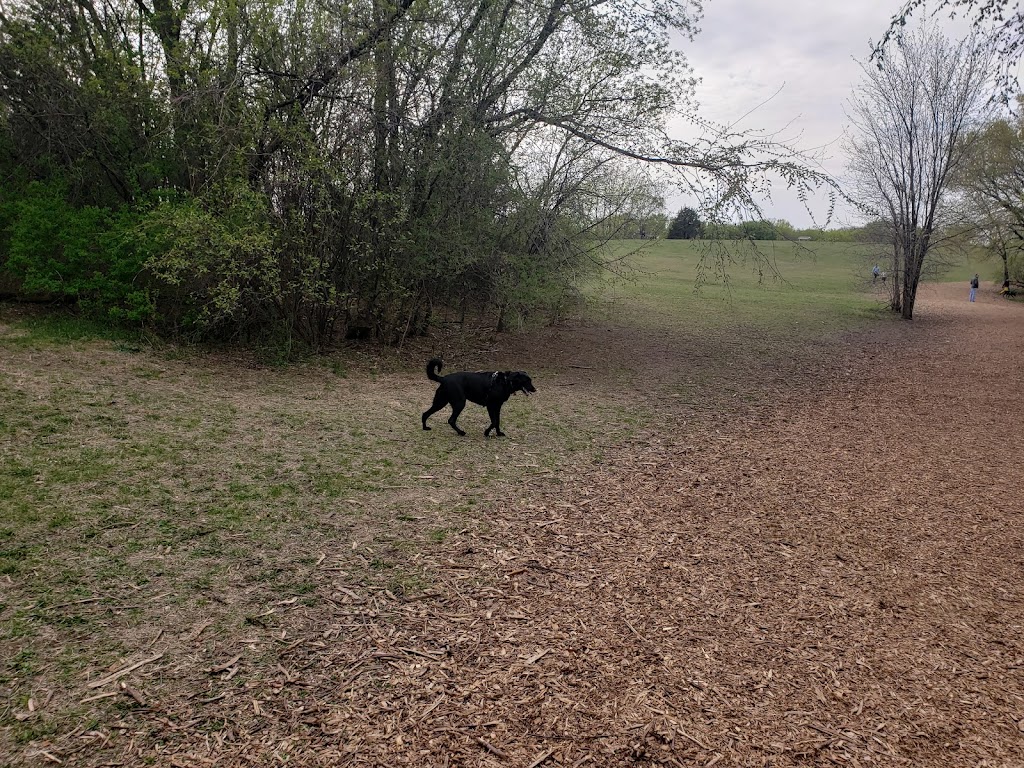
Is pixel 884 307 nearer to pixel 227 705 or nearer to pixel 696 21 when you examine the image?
pixel 696 21

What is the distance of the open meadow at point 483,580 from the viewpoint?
2566 millimetres

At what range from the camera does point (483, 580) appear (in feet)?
12.3

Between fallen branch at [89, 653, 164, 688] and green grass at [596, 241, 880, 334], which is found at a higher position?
green grass at [596, 241, 880, 334]

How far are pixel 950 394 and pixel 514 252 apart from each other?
23.7 feet

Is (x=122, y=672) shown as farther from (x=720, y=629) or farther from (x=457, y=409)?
(x=457, y=409)

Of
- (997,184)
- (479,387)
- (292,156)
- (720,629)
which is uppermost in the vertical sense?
(997,184)

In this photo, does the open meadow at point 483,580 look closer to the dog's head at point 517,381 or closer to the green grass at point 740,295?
the dog's head at point 517,381

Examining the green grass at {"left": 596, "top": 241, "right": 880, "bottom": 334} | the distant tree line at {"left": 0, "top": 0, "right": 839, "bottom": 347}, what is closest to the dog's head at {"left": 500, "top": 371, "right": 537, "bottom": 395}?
the distant tree line at {"left": 0, "top": 0, "right": 839, "bottom": 347}

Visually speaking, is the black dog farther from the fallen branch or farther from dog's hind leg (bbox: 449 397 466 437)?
the fallen branch

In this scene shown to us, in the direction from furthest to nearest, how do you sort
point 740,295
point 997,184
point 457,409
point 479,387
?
point 997,184 < point 740,295 < point 457,409 < point 479,387

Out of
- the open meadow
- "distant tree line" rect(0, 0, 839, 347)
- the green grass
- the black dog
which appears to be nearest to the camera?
the open meadow

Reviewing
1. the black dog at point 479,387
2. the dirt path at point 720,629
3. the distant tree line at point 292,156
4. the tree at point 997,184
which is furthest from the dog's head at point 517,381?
the tree at point 997,184

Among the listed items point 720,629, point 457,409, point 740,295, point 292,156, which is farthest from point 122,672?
point 740,295

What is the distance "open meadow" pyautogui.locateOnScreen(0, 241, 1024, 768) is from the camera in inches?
101
